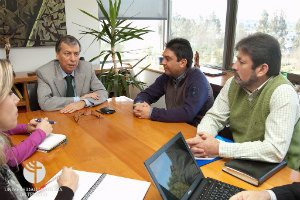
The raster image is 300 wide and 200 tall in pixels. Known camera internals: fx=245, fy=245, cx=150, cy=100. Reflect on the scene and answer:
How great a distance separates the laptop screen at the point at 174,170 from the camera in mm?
817

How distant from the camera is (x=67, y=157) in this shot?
1.25 meters

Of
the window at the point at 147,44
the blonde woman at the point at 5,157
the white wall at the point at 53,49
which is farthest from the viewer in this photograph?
the window at the point at 147,44

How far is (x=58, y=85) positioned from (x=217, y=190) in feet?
5.55

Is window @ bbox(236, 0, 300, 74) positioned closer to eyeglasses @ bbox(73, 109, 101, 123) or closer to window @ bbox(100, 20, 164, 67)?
window @ bbox(100, 20, 164, 67)

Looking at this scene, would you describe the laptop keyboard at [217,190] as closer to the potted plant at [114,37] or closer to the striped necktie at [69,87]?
the striped necktie at [69,87]

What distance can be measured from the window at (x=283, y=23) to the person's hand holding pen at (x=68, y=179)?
2409mm

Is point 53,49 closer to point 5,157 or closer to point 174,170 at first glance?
point 5,157

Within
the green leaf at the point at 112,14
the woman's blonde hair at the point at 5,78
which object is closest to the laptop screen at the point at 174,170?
the woman's blonde hair at the point at 5,78

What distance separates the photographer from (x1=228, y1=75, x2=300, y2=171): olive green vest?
132 cm

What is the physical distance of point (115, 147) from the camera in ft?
4.44

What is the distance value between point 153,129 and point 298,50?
1843 mm

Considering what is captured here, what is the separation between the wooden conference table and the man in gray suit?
0.41ft

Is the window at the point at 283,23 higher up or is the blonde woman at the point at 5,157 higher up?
the window at the point at 283,23

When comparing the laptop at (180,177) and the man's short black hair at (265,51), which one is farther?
→ the man's short black hair at (265,51)
